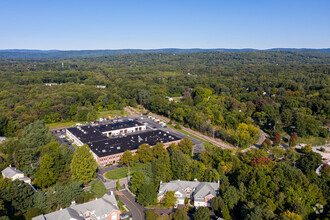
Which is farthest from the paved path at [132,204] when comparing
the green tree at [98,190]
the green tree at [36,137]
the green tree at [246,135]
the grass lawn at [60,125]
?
the grass lawn at [60,125]

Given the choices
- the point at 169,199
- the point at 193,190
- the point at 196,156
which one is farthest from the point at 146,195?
the point at 196,156

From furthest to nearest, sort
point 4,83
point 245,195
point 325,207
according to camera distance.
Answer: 1. point 4,83
2. point 245,195
3. point 325,207

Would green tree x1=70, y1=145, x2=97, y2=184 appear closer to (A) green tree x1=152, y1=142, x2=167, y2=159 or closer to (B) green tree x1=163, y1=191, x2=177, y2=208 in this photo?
(A) green tree x1=152, y1=142, x2=167, y2=159

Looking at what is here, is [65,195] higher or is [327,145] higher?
[65,195]

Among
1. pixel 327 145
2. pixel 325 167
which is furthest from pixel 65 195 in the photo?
pixel 327 145

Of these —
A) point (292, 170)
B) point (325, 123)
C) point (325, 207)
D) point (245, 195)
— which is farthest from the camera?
point (325, 123)

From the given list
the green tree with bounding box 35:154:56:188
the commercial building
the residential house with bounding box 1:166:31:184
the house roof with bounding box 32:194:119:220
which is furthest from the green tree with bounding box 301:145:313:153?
the residential house with bounding box 1:166:31:184

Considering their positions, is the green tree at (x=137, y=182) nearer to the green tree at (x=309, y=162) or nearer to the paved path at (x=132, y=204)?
the paved path at (x=132, y=204)

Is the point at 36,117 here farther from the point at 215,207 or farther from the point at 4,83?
the point at 215,207
